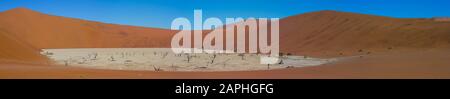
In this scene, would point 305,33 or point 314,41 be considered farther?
point 305,33

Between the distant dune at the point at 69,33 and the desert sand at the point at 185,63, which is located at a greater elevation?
the distant dune at the point at 69,33

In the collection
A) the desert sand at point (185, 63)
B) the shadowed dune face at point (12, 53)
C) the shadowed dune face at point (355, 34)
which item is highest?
the shadowed dune face at point (355, 34)

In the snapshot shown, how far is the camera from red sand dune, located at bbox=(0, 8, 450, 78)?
41.0ft

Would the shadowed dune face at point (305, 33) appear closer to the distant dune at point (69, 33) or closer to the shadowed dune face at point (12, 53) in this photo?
the distant dune at point (69, 33)

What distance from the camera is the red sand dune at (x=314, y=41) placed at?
12484 mm

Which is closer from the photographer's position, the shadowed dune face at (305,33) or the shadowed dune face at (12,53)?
the shadowed dune face at (12,53)

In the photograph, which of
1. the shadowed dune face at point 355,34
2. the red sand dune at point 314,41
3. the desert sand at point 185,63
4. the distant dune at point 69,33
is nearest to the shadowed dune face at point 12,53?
the red sand dune at point 314,41

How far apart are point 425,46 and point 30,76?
2585cm

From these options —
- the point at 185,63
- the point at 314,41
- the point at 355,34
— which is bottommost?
the point at 185,63

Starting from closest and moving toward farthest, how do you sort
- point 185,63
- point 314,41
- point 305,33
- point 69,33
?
point 185,63, point 314,41, point 305,33, point 69,33

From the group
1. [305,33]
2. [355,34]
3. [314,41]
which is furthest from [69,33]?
[355,34]

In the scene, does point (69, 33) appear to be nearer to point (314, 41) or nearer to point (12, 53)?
point (314, 41)

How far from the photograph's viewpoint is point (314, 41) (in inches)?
1578

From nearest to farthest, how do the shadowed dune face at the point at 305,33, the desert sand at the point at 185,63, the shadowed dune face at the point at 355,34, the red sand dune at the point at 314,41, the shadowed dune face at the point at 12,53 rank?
the red sand dune at the point at 314,41
the desert sand at the point at 185,63
the shadowed dune face at the point at 12,53
the shadowed dune face at the point at 355,34
the shadowed dune face at the point at 305,33
